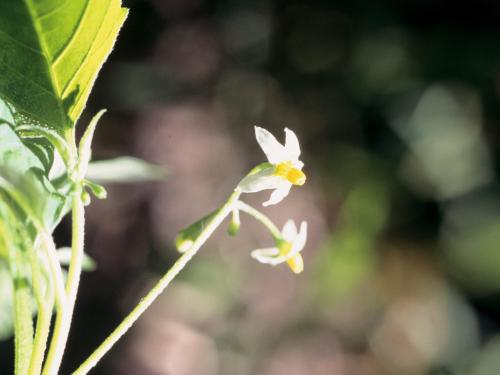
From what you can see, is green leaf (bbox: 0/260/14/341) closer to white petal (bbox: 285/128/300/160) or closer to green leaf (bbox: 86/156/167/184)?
green leaf (bbox: 86/156/167/184)

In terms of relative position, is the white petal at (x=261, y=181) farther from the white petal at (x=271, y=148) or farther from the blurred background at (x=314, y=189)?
the blurred background at (x=314, y=189)

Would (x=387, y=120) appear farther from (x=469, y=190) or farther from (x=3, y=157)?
(x=3, y=157)

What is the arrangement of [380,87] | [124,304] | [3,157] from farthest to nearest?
[380,87], [124,304], [3,157]

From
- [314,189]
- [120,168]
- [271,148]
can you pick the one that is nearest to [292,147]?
[271,148]

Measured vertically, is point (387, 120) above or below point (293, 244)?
below

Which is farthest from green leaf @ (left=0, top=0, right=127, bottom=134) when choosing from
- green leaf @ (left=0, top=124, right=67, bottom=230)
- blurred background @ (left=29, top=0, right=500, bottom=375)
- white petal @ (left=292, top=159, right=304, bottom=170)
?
blurred background @ (left=29, top=0, right=500, bottom=375)

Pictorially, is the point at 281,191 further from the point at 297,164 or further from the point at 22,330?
the point at 22,330

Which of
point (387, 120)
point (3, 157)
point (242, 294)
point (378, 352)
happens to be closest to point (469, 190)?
point (387, 120)

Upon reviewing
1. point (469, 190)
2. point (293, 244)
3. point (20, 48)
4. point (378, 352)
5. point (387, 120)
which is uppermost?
point (20, 48)
